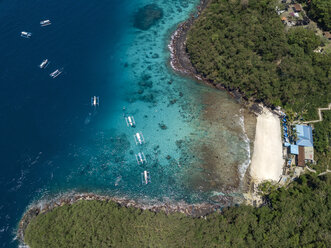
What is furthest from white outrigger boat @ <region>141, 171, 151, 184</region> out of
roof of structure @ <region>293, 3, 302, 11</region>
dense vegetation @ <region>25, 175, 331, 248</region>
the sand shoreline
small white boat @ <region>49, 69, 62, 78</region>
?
roof of structure @ <region>293, 3, 302, 11</region>

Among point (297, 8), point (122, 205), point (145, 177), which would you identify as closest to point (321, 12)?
point (297, 8)

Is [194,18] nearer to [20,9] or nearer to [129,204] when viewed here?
[20,9]

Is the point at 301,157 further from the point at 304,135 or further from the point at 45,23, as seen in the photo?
the point at 45,23

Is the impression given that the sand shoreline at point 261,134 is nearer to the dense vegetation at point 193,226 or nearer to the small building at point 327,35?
the dense vegetation at point 193,226

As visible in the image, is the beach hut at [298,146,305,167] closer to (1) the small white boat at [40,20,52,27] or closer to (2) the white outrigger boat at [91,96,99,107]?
(2) the white outrigger boat at [91,96,99,107]

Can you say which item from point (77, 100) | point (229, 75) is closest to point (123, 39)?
point (77, 100)
